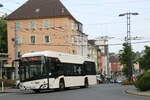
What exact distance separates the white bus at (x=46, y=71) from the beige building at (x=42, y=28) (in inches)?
2194

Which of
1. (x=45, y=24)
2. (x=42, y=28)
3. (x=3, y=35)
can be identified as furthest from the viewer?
(x=3, y=35)

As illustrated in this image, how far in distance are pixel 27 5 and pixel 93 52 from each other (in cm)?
3965

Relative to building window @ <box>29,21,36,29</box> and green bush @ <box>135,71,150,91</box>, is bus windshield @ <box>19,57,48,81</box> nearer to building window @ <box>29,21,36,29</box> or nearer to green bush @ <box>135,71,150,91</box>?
green bush @ <box>135,71,150,91</box>

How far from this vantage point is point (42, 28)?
325 ft

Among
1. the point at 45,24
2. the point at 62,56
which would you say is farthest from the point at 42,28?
the point at 62,56

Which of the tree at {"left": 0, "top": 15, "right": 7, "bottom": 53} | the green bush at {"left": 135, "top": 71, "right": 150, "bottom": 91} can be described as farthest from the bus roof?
the tree at {"left": 0, "top": 15, "right": 7, "bottom": 53}

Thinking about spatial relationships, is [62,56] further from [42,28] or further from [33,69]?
[42,28]

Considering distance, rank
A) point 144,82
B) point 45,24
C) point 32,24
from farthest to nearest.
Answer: point 32,24, point 45,24, point 144,82

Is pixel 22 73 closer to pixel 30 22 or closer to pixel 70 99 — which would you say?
pixel 70 99

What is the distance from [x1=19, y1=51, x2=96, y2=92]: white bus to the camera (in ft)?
114

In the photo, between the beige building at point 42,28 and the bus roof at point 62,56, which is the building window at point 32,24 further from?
the bus roof at point 62,56

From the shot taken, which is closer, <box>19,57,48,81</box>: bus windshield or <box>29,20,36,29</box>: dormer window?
<box>19,57,48,81</box>: bus windshield

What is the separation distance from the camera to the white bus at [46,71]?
34.7 metres

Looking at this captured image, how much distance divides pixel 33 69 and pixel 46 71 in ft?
3.22
